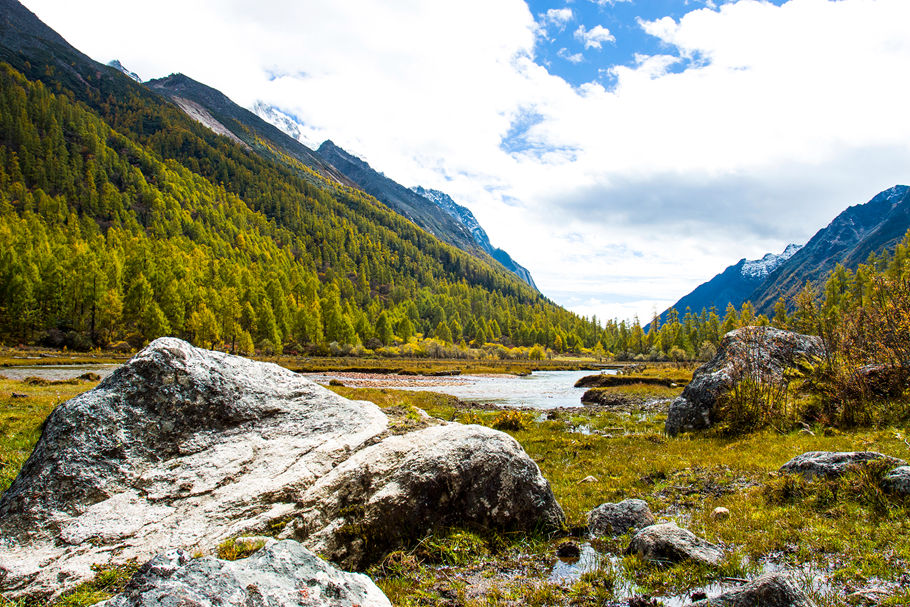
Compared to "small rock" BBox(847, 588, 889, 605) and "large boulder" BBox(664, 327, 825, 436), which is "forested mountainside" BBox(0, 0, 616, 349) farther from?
"small rock" BBox(847, 588, 889, 605)

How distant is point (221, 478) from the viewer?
7871 mm

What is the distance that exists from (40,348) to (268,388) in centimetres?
9696

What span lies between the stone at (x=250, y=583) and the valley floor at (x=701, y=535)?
1.91m

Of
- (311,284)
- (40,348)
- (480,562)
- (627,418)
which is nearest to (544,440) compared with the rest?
(627,418)

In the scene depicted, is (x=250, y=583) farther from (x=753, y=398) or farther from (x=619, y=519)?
(x=753, y=398)

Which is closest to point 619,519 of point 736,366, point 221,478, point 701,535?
point 701,535

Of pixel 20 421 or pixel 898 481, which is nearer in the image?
pixel 898 481

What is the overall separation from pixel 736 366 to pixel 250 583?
2112cm

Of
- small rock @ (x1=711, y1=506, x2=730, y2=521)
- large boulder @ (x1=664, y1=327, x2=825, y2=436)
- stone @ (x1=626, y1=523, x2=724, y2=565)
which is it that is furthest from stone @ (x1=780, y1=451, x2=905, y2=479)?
large boulder @ (x1=664, y1=327, x2=825, y2=436)

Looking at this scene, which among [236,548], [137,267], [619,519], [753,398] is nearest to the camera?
[236,548]

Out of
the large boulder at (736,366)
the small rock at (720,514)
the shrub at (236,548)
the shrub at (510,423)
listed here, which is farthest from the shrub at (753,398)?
the shrub at (236,548)

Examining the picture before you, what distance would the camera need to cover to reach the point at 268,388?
9.95 meters

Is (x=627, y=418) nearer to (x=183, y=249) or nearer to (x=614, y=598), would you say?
(x=614, y=598)

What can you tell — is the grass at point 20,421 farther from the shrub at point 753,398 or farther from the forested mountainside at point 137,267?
the forested mountainside at point 137,267
